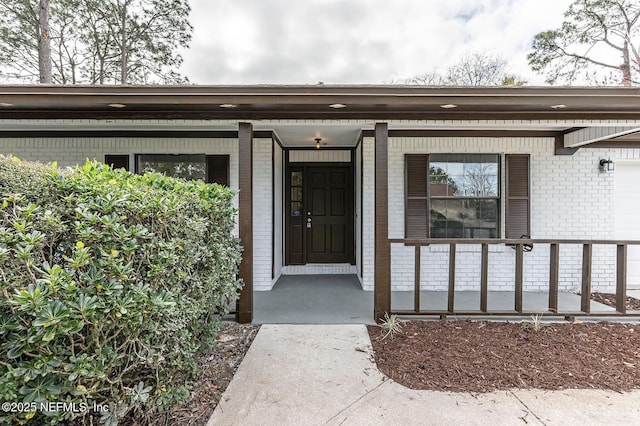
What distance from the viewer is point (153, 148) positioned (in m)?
5.01

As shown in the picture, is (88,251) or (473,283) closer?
(88,251)

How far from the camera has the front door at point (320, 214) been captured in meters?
6.21

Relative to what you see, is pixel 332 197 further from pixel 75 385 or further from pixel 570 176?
pixel 75 385

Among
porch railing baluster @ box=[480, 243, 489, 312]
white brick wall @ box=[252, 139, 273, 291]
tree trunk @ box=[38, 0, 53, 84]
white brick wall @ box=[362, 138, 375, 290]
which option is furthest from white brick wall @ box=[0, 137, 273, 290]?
tree trunk @ box=[38, 0, 53, 84]

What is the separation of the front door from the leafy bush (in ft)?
13.9

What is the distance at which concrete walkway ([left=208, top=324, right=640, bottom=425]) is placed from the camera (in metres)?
1.96

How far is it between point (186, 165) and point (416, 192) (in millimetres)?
3801

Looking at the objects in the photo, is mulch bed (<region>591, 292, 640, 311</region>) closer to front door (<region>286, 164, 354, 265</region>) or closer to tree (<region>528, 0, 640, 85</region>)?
front door (<region>286, 164, 354, 265</region>)

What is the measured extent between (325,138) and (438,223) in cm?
242

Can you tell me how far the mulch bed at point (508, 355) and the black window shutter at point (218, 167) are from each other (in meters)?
3.30

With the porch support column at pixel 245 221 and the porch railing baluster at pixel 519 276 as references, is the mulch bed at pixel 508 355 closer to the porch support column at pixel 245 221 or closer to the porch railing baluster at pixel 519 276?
the porch railing baluster at pixel 519 276

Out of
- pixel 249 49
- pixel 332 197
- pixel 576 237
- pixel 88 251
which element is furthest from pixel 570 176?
pixel 249 49

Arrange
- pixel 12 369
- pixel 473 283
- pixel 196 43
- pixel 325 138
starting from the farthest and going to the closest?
1. pixel 196 43
2. pixel 325 138
3. pixel 473 283
4. pixel 12 369

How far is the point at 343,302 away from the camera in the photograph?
4.26 metres
